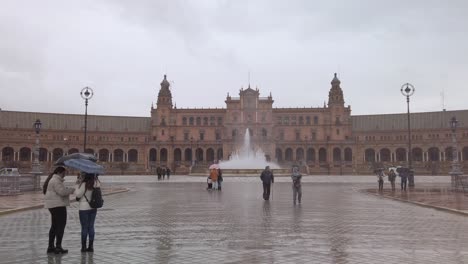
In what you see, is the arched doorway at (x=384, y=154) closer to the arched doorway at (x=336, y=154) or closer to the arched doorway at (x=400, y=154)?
the arched doorway at (x=400, y=154)

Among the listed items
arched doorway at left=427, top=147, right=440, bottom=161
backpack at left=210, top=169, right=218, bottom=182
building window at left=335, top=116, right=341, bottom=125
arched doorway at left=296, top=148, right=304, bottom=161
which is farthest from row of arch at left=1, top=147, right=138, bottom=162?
backpack at left=210, top=169, right=218, bottom=182

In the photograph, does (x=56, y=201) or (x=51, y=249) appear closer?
(x=51, y=249)

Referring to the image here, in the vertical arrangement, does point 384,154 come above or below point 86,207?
above

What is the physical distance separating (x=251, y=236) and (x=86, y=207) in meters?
4.13

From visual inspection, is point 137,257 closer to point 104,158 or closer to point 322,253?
point 322,253

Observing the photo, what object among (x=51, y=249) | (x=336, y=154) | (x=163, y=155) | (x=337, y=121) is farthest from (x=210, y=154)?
(x=51, y=249)

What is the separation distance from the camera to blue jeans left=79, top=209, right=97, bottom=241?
9508 millimetres

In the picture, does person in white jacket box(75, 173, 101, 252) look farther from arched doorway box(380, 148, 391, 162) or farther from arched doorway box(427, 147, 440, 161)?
arched doorway box(427, 147, 440, 161)

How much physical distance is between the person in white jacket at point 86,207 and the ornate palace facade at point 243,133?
338 ft

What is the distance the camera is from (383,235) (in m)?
11.4

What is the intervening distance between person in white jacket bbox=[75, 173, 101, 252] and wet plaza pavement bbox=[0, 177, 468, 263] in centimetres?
36

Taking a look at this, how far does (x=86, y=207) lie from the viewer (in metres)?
9.66

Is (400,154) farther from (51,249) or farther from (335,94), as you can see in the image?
(51,249)

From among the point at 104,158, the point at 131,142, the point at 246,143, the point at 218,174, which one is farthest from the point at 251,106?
the point at 218,174
